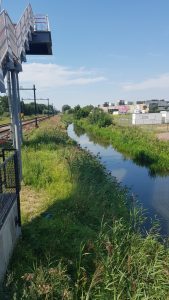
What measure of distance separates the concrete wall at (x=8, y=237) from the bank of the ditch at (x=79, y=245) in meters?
0.19

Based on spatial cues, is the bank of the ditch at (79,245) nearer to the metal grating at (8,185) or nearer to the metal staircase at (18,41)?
the metal grating at (8,185)

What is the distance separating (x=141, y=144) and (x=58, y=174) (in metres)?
17.5

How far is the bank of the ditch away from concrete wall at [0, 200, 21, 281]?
0.61 ft

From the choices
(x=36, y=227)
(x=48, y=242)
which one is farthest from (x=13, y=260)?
(x=36, y=227)

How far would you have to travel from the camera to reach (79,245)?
283 inches

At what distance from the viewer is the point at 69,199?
10.1 meters

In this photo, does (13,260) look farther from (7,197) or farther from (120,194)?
(120,194)

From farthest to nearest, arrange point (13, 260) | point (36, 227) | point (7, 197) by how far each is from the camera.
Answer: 1. point (36, 227)
2. point (7, 197)
3. point (13, 260)

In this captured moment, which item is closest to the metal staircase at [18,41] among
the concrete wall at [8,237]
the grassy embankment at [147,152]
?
the concrete wall at [8,237]

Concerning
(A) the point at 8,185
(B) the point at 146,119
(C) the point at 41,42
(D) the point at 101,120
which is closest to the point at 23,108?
(D) the point at 101,120

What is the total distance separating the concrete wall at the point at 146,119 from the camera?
6047 centimetres

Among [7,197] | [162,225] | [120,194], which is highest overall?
[7,197]

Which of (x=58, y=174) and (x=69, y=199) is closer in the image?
(x=69, y=199)

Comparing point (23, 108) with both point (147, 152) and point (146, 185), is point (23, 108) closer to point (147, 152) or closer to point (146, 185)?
point (147, 152)
